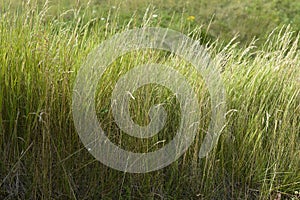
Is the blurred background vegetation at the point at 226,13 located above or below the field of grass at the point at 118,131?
below

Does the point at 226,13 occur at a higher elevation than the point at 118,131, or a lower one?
lower

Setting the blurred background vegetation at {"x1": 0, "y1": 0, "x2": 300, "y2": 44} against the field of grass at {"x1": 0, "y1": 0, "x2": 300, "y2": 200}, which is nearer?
the field of grass at {"x1": 0, "y1": 0, "x2": 300, "y2": 200}

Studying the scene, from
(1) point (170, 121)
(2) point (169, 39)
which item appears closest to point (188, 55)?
(1) point (170, 121)

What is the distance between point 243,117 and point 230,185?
1.19 feet

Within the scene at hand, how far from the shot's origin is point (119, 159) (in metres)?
2.40

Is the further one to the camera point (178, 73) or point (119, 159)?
point (178, 73)

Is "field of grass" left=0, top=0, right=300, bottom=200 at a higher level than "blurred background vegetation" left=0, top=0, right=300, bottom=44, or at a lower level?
higher

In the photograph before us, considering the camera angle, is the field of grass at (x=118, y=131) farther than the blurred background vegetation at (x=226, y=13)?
No

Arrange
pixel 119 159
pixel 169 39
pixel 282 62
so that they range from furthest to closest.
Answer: pixel 169 39 → pixel 282 62 → pixel 119 159

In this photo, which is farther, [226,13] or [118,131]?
[226,13]

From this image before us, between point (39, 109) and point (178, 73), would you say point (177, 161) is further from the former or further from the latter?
point (39, 109)

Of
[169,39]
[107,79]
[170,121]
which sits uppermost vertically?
[107,79]

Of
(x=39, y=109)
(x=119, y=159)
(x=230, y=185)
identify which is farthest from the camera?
(x=230, y=185)

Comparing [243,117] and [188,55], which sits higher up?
[188,55]
